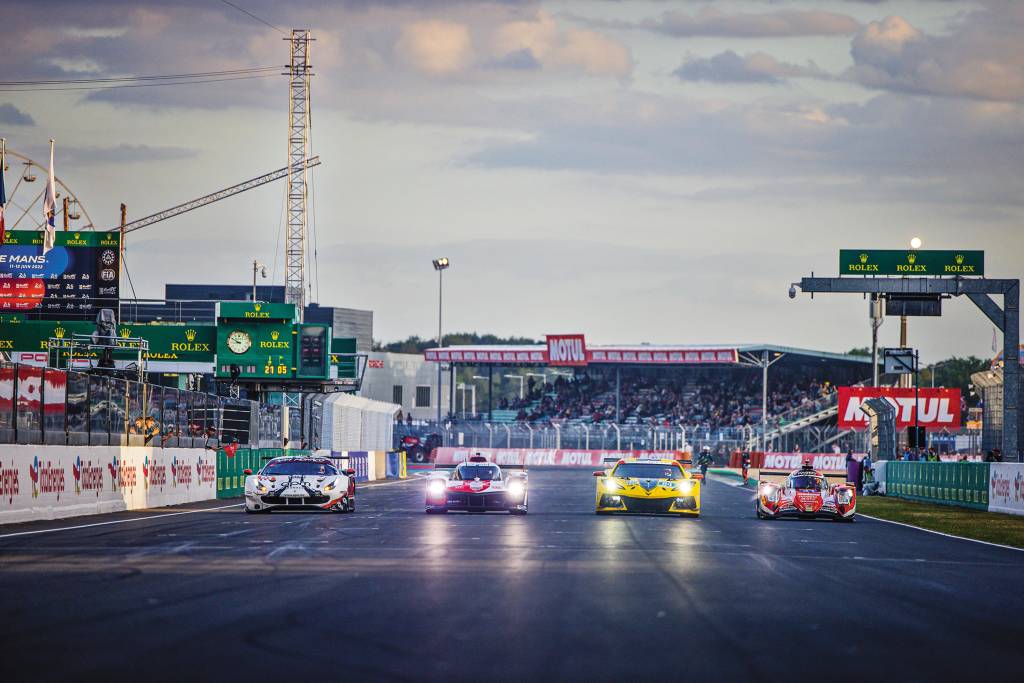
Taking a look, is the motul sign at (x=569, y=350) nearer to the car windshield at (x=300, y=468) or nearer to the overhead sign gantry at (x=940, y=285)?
the overhead sign gantry at (x=940, y=285)

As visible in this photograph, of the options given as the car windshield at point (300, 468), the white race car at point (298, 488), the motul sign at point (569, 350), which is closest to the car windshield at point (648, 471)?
the white race car at point (298, 488)

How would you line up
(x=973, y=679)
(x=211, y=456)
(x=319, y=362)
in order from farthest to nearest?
(x=319, y=362)
(x=211, y=456)
(x=973, y=679)

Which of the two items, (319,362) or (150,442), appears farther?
(319,362)

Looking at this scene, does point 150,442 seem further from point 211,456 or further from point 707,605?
point 707,605

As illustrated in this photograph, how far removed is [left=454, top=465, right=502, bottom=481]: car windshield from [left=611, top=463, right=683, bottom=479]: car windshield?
2418 mm

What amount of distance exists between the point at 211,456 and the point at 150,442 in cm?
379

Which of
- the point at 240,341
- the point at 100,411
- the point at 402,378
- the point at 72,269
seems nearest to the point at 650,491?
the point at 100,411

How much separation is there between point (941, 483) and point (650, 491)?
14.2 meters

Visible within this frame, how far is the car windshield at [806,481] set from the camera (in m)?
28.9

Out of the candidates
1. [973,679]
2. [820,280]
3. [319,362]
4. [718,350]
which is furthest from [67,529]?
[718,350]

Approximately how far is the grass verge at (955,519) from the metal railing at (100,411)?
51.8ft

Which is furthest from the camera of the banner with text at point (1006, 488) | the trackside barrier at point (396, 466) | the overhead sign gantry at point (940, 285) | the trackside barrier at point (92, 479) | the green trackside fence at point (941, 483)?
the trackside barrier at point (396, 466)

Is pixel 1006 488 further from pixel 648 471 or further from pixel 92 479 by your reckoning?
pixel 92 479

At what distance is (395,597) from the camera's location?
1223cm
